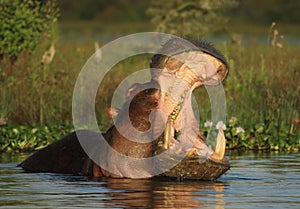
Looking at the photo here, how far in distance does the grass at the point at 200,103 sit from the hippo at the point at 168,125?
345 centimetres

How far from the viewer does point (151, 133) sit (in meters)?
7.39

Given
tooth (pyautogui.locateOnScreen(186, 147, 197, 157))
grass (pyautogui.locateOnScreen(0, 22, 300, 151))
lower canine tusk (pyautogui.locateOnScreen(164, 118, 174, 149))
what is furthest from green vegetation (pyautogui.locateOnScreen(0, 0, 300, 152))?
lower canine tusk (pyautogui.locateOnScreen(164, 118, 174, 149))

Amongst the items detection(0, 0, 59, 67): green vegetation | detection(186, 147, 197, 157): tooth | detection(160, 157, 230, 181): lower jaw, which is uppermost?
detection(0, 0, 59, 67): green vegetation

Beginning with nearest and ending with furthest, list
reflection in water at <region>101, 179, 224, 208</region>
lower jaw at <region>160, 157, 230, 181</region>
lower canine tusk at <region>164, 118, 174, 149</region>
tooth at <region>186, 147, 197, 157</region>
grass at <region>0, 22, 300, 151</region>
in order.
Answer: reflection in water at <region>101, 179, 224, 208</region> < lower canine tusk at <region>164, 118, 174, 149</region> < tooth at <region>186, 147, 197, 157</region> < lower jaw at <region>160, 157, 230, 181</region> < grass at <region>0, 22, 300, 151</region>

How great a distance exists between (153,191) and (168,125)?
535 millimetres

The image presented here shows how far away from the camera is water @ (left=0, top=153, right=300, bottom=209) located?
6699 millimetres

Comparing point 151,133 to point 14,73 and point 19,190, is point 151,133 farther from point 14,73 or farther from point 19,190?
point 14,73

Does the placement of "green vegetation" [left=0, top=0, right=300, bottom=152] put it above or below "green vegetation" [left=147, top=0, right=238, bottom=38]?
below

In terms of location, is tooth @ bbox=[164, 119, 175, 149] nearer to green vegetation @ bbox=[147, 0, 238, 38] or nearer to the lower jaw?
the lower jaw

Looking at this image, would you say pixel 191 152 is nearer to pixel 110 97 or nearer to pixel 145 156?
pixel 145 156

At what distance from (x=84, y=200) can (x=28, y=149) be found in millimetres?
4160

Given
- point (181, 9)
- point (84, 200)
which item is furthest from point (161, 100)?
point (181, 9)

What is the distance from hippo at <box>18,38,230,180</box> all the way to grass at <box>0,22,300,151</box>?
11.3 ft

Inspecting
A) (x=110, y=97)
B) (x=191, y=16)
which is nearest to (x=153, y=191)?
(x=110, y=97)
